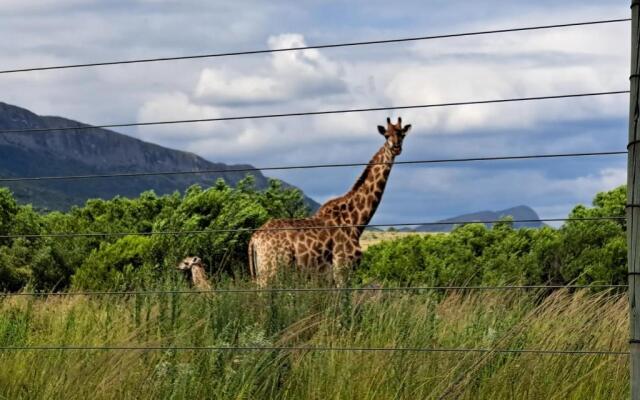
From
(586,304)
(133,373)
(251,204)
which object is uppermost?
(251,204)

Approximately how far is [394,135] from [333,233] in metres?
1.34

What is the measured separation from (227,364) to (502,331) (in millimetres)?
1661

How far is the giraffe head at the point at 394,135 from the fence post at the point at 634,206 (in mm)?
8195

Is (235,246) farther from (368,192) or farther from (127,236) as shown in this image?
(368,192)

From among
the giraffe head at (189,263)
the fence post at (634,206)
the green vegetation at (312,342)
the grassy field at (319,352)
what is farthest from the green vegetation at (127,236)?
the fence post at (634,206)

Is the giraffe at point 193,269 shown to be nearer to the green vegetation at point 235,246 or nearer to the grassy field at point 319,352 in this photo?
the green vegetation at point 235,246

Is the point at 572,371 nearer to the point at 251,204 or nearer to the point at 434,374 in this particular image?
the point at 434,374

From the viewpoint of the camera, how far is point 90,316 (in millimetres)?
7555

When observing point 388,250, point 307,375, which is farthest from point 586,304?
point 388,250

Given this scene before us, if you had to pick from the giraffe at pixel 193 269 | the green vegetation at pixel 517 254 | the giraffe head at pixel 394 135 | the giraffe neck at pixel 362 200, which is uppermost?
the giraffe head at pixel 394 135

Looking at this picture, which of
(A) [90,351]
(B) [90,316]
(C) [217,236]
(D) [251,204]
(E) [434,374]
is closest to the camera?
(E) [434,374]

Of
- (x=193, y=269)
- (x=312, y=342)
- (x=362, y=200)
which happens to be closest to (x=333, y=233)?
(x=362, y=200)

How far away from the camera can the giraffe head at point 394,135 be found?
12278mm

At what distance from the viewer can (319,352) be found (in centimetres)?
605
